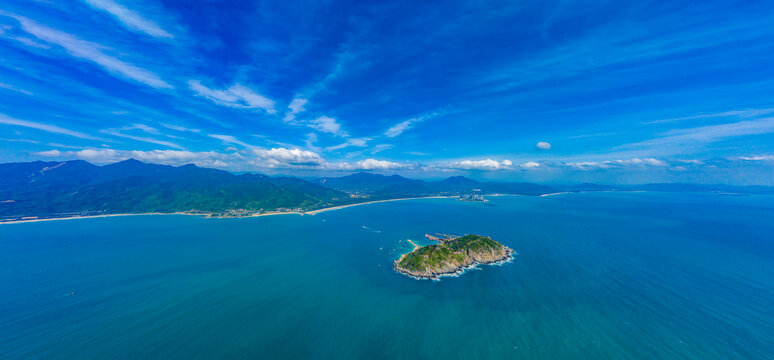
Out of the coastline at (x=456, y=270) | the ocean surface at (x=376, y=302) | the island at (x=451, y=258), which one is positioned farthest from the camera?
the island at (x=451, y=258)

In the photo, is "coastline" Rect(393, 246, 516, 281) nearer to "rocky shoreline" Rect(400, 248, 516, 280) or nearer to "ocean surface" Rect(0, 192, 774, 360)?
"rocky shoreline" Rect(400, 248, 516, 280)

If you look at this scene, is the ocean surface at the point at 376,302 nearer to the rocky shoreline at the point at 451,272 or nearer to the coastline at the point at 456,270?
the coastline at the point at 456,270

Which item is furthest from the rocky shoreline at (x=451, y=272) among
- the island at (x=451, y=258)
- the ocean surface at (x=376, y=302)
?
the ocean surface at (x=376, y=302)

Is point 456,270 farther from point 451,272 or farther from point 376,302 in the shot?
point 376,302

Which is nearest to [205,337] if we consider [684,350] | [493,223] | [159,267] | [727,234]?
[159,267]

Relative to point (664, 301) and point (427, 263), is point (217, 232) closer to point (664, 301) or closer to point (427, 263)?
point (427, 263)
